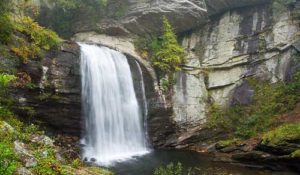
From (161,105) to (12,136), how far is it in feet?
33.7

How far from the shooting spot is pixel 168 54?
63.5 ft

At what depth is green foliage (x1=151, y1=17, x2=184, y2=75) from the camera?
1903cm

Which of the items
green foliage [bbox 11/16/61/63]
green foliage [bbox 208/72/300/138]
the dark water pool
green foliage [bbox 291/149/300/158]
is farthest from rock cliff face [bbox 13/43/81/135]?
green foliage [bbox 291/149/300/158]

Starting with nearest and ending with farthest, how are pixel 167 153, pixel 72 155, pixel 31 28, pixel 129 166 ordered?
pixel 72 155 → pixel 129 166 → pixel 31 28 → pixel 167 153

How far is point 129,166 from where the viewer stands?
43.7ft

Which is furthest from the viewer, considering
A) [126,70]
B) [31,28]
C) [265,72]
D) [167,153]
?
[265,72]

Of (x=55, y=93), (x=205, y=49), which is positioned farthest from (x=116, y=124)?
(x=205, y=49)

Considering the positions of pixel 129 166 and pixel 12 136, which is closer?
pixel 12 136

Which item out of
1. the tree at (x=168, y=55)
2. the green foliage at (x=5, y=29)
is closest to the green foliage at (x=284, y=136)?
the tree at (x=168, y=55)

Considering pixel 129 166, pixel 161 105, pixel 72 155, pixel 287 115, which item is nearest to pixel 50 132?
pixel 72 155

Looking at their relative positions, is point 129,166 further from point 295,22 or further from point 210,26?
point 295,22

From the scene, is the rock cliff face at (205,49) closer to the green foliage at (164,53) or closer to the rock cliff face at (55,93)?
the green foliage at (164,53)

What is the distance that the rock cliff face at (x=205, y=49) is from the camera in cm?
1812

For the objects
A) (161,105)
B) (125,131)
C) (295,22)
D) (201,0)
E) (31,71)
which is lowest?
(125,131)
